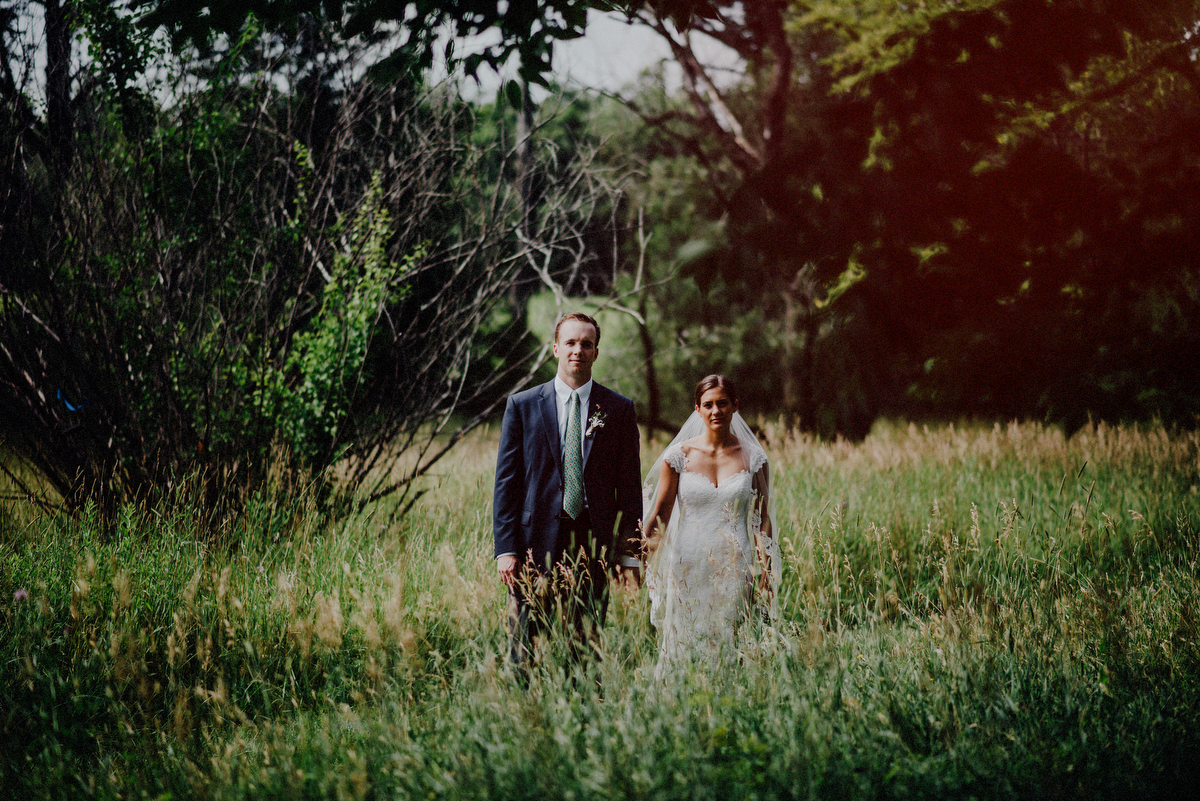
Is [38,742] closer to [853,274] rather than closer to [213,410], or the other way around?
[213,410]

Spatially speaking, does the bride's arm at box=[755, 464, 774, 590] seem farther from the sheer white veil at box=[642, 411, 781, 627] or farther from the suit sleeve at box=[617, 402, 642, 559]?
the suit sleeve at box=[617, 402, 642, 559]

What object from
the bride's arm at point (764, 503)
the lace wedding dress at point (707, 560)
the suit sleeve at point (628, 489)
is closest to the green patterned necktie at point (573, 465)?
the suit sleeve at point (628, 489)

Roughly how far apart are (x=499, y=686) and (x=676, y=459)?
1.53 m

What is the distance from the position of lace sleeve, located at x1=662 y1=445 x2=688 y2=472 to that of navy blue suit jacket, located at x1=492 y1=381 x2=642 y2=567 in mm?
426

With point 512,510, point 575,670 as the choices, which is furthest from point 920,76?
point 575,670

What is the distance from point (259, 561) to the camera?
184 inches

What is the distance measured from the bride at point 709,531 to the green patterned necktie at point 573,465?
1.23ft

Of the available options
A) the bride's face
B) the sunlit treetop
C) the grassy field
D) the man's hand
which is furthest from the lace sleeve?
the sunlit treetop

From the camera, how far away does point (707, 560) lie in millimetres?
Answer: 3723

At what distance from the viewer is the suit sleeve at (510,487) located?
3377mm

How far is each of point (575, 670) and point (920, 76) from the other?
4.98m

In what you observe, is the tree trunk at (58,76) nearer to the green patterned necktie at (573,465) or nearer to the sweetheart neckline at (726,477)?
the green patterned necktie at (573,465)

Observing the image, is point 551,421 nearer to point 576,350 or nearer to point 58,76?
point 576,350

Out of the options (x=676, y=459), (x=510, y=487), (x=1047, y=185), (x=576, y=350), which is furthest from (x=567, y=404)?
(x=1047, y=185)
